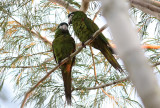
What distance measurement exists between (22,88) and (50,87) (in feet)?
0.99

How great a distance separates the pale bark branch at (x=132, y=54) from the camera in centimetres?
18

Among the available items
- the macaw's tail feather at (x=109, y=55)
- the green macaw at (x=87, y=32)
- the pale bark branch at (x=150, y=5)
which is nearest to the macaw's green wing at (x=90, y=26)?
the green macaw at (x=87, y=32)

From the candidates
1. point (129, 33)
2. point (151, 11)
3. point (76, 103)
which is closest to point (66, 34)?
point (76, 103)

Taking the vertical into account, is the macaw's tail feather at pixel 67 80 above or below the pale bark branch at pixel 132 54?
above

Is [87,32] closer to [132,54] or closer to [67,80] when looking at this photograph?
[67,80]

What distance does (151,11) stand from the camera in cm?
110

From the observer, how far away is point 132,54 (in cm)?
19

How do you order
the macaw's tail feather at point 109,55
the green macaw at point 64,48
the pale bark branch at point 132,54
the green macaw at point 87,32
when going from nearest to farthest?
the pale bark branch at point 132,54 < the macaw's tail feather at point 109,55 < the green macaw at point 87,32 < the green macaw at point 64,48

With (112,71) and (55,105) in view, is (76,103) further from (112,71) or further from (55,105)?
(112,71)

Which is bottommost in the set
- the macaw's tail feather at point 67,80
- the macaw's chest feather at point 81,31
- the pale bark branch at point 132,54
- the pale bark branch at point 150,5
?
the pale bark branch at point 132,54

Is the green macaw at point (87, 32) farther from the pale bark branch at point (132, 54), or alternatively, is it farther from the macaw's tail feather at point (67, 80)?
the pale bark branch at point (132, 54)

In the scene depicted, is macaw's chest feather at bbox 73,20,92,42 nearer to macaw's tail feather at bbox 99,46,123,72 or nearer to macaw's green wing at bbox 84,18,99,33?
macaw's green wing at bbox 84,18,99,33

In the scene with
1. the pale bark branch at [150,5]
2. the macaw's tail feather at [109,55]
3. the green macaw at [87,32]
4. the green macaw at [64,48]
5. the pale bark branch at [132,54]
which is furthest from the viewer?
the green macaw at [64,48]

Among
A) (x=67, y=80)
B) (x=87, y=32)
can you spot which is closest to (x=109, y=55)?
(x=87, y=32)
